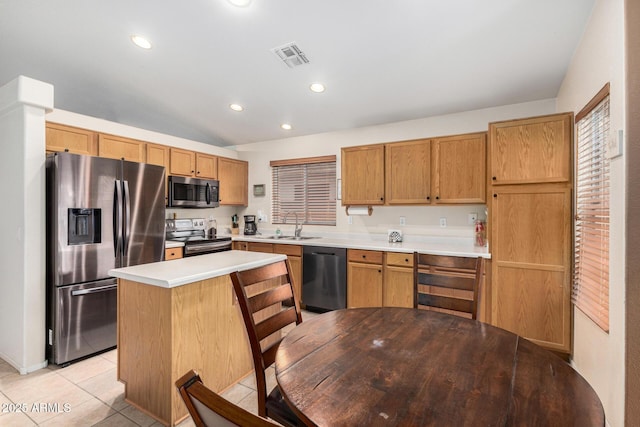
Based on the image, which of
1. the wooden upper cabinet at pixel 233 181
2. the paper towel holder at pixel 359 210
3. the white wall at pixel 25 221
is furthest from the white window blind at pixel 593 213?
the wooden upper cabinet at pixel 233 181

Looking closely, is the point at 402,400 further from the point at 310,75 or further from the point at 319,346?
the point at 310,75

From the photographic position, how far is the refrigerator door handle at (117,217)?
2797mm

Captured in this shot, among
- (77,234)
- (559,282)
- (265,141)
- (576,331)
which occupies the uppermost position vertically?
(265,141)

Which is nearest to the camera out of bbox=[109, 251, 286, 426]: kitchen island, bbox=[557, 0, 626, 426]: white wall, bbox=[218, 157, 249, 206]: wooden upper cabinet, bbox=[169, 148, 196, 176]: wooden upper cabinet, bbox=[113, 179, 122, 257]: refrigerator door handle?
bbox=[557, 0, 626, 426]: white wall

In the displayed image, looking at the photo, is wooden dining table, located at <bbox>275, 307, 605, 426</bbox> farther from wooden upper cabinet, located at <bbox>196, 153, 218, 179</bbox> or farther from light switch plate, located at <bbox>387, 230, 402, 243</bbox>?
wooden upper cabinet, located at <bbox>196, 153, 218, 179</bbox>

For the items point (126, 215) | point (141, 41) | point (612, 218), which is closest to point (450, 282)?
point (612, 218)

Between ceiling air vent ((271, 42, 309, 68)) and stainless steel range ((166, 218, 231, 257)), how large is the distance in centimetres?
244

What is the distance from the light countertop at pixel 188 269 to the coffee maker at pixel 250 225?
8.11ft

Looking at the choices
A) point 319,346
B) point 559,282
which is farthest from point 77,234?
point 559,282

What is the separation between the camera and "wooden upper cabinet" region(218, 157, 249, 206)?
15.6 feet

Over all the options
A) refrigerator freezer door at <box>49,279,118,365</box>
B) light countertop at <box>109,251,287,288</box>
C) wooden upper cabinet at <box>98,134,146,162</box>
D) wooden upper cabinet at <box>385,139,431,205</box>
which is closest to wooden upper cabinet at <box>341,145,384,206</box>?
wooden upper cabinet at <box>385,139,431,205</box>

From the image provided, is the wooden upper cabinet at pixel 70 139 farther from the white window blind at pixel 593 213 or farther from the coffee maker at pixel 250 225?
the white window blind at pixel 593 213

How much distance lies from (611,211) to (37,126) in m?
4.10

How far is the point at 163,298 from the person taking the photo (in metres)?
1.75
